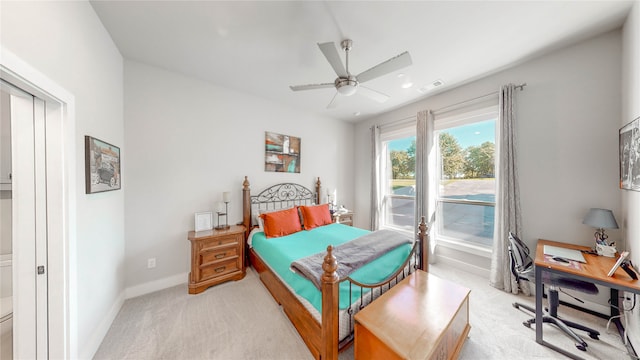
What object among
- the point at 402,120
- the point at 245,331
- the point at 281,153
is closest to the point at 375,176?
the point at 402,120

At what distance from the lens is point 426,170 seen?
3637 millimetres

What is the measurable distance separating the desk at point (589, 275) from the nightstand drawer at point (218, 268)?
3516 millimetres

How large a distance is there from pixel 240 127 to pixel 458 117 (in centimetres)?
379

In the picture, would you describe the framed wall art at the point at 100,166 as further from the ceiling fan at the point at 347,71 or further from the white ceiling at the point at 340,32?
the ceiling fan at the point at 347,71

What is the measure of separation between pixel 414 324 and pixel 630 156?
8.46ft

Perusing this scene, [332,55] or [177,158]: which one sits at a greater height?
[332,55]

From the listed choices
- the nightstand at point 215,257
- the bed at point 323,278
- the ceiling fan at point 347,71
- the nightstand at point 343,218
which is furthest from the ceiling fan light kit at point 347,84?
the nightstand at point 343,218

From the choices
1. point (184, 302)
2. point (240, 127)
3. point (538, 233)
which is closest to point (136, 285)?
point (184, 302)

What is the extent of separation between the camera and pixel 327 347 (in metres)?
1.44

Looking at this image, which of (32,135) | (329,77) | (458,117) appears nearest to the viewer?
(32,135)

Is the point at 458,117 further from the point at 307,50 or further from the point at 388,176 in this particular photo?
the point at 307,50

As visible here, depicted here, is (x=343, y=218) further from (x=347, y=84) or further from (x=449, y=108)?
(x=347, y=84)

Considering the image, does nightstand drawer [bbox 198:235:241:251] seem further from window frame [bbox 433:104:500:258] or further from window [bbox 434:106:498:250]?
window [bbox 434:106:498:250]

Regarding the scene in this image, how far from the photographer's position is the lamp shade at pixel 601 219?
1.98 meters
